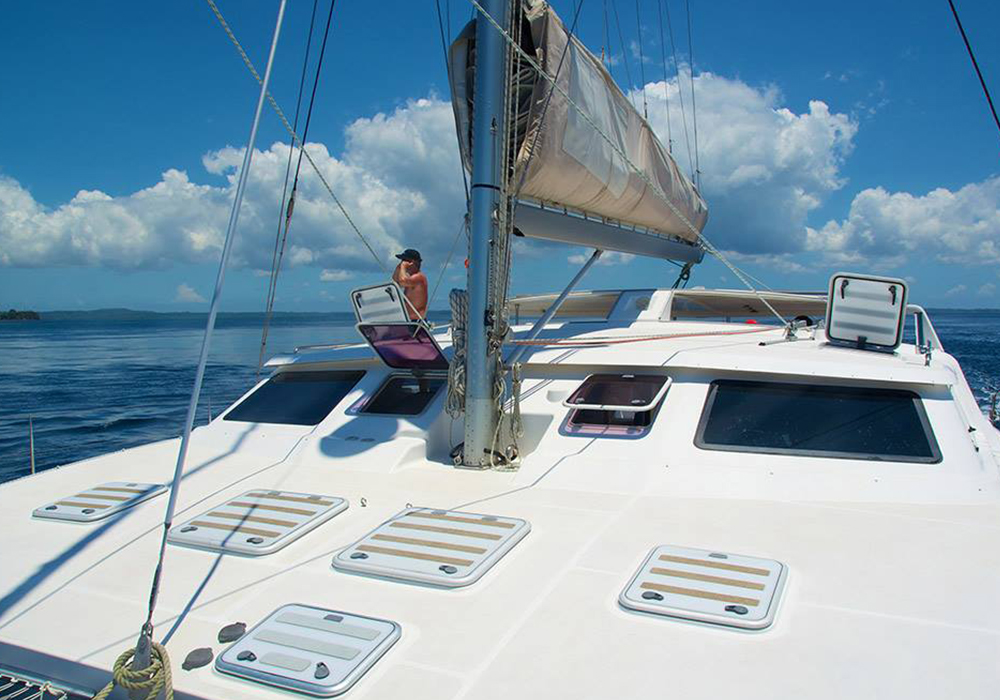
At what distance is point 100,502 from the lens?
332 centimetres

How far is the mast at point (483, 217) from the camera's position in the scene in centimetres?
387

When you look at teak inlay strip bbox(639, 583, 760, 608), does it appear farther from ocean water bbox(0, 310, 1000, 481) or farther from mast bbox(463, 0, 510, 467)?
ocean water bbox(0, 310, 1000, 481)

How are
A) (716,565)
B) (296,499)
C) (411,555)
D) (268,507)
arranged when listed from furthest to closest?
(296,499) < (268,507) < (411,555) < (716,565)

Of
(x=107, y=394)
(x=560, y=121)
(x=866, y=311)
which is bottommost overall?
(x=107, y=394)

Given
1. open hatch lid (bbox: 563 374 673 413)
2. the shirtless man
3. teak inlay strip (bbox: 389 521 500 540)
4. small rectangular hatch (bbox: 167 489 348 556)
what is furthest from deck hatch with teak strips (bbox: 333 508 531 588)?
the shirtless man

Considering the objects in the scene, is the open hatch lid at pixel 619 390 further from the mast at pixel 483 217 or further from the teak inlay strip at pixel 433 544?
the teak inlay strip at pixel 433 544

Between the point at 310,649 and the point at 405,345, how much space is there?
255 centimetres

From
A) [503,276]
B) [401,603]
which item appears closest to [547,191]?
[503,276]

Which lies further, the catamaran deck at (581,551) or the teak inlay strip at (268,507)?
the teak inlay strip at (268,507)

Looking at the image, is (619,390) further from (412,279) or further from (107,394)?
(107,394)

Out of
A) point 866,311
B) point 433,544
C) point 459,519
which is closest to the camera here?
point 433,544

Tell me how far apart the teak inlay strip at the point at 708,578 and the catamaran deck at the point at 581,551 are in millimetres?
101

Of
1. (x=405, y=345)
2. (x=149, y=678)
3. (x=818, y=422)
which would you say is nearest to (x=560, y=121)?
(x=405, y=345)

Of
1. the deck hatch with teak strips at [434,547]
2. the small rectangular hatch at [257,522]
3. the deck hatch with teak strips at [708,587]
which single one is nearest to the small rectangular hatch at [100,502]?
the small rectangular hatch at [257,522]
